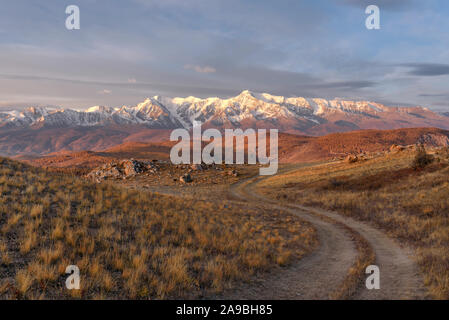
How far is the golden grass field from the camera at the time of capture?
10.6 meters

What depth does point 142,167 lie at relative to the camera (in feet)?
189

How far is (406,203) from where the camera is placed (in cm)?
2081

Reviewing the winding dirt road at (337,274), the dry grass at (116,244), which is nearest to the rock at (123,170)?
the dry grass at (116,244)

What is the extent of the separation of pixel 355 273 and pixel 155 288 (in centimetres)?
703

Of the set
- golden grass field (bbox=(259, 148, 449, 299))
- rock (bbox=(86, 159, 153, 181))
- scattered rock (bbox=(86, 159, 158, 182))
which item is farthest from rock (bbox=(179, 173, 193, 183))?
golden grass field (bbox=(259, 148, 449, 299))

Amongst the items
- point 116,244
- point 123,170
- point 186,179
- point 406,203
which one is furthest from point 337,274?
point 123,170

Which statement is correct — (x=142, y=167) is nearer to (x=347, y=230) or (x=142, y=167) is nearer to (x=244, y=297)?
(x=347, y=230)

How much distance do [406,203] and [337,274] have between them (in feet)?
50.7

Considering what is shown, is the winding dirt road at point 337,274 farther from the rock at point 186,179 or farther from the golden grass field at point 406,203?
the rock at point 186,179

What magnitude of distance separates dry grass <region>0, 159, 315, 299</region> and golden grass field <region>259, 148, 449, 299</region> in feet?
16.9

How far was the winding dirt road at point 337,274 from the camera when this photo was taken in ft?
26.1

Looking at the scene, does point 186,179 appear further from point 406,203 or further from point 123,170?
point 406,203

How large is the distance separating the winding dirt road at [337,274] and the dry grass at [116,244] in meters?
0.77

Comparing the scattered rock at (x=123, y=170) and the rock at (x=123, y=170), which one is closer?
the scattered rock at (x=123, y=170)
